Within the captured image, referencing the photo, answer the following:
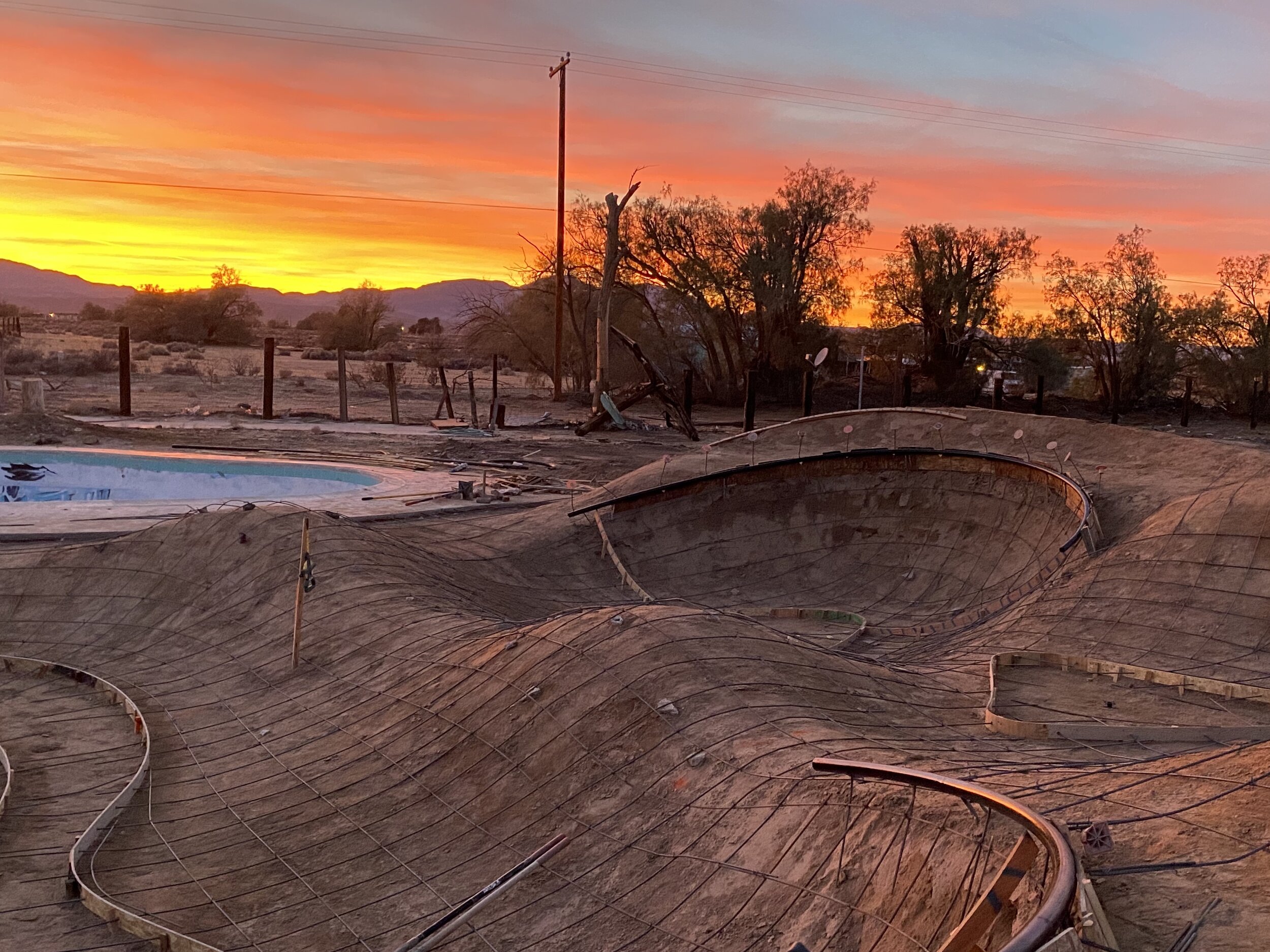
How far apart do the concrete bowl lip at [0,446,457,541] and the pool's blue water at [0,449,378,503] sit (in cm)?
6

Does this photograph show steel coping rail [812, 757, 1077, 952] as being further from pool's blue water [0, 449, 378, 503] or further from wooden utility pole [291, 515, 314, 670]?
pool's blue water [0, 449, 378, 503]

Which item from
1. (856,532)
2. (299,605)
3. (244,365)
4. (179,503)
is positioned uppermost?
(244,365)

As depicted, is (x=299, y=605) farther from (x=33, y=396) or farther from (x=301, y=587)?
(x=33, y=396)

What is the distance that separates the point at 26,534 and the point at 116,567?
245 centimetres

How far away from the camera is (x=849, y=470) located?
19.5 metres

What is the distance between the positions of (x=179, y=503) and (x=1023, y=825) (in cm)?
1676

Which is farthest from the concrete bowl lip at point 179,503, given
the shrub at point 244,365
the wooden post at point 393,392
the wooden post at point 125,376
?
the shrub at point 244,365

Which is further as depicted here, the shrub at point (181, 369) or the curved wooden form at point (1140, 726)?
the shrub at point (181, 369)

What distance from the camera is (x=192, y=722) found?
10914 mm

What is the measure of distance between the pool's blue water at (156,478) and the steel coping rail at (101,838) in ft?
32.2

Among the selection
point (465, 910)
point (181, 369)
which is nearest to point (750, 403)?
point (465, 910)

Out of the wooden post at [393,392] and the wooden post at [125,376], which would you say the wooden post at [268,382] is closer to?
the wooden post at [393,392]

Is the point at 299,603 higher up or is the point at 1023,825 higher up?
the point at 1023,825

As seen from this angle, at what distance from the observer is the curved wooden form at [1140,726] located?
9367 millimetres
